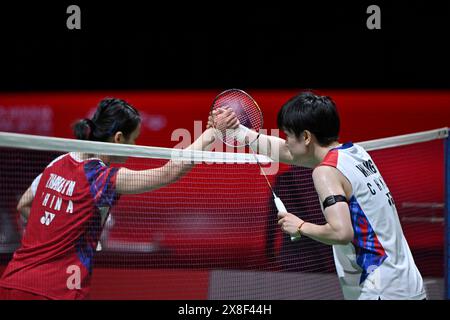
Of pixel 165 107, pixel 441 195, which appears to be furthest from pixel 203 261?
pixel 165 107

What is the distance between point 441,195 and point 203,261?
9.07 ft

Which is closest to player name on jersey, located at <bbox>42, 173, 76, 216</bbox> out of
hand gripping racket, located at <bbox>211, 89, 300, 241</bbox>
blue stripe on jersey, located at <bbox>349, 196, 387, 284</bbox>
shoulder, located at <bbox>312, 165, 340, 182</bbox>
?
hand gripping racket, located at <bbox>211, 89, 300, 241</bbox>

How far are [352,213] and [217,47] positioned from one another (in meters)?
5.83

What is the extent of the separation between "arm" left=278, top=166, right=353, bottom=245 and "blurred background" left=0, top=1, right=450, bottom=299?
12.0ft

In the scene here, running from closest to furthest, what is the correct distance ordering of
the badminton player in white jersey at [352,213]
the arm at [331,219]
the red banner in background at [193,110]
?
the arm at [331,219]
the badminton player in white jersey at [352,213]
the red banner in background at [193,110]

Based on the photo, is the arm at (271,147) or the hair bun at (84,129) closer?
the hair bun at (84,129)

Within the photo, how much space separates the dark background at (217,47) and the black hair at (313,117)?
178 inches

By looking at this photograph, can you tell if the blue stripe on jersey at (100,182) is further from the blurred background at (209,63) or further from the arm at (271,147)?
the blurred background at (209,63)

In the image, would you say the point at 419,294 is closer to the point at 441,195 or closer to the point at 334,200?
the point at 334,200

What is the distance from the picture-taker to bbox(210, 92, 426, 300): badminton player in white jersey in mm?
2910

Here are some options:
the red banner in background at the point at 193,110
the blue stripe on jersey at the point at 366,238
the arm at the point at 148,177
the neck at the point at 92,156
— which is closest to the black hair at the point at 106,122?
the neck at the point at 92,156

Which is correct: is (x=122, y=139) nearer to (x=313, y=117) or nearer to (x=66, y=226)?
(x=66, y=226)

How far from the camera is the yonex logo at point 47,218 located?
3123 mm

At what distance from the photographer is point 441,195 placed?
623 cm
